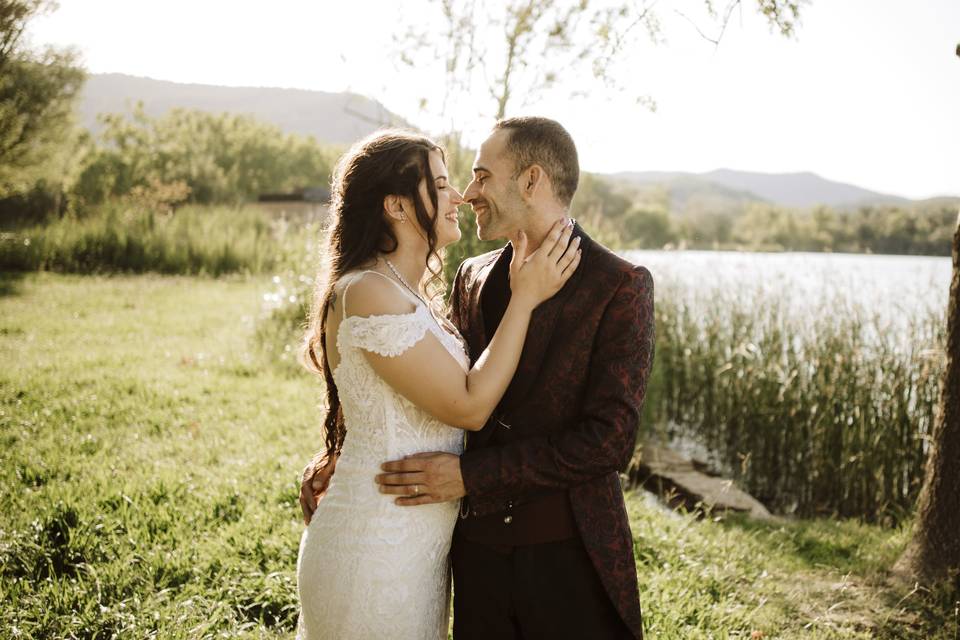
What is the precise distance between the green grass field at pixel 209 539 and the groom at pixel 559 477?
4.54ft

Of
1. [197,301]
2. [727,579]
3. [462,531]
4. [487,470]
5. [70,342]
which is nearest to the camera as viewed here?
[487,470]

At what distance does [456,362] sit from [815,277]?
23.2 feet

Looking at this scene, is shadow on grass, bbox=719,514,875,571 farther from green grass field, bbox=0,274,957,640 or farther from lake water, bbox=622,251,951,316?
lake water, bbox=622,251,951,316

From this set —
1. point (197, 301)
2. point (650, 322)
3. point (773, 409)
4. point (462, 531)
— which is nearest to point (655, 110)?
point (773, 409)

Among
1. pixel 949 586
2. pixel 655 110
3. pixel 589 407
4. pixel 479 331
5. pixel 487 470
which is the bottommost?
pixel 949 586

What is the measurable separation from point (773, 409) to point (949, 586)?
302 cm

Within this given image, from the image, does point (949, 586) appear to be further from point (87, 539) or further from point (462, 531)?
point (87, 539)

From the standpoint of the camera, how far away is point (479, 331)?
257cm

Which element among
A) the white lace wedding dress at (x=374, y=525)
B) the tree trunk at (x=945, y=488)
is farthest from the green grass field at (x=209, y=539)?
the white lace wedding dress at (x=374, y=525)

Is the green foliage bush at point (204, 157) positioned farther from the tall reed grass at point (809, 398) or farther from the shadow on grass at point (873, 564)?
the shadow on grass at point (873, 564)

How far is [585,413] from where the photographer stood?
2223 mm

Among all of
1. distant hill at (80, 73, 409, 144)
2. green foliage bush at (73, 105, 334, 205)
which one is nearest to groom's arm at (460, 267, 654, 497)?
green foliage bush at (73, 105, 334, 205)

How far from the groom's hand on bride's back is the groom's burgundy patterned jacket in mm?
46

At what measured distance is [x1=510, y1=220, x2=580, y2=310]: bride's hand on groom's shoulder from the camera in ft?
7.32
